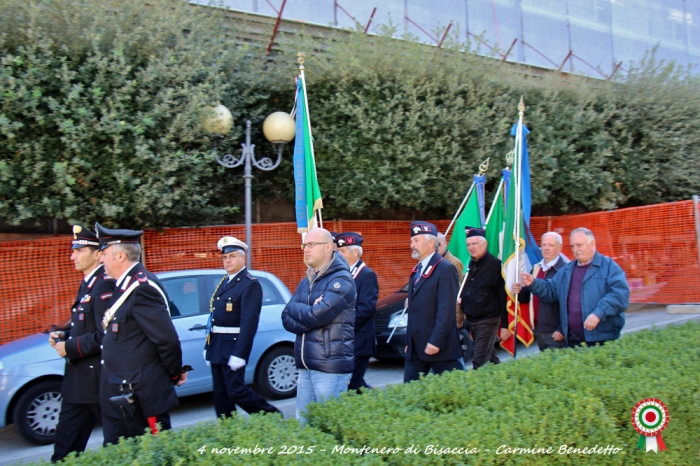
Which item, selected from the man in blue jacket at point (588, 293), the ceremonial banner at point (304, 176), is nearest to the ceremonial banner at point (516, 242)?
the man in blue jacket at point (588, 293)

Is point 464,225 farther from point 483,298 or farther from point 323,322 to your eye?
point 323,322

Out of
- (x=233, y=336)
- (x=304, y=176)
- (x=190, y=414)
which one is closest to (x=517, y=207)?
(x=304, y=176)

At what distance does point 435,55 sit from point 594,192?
501cm

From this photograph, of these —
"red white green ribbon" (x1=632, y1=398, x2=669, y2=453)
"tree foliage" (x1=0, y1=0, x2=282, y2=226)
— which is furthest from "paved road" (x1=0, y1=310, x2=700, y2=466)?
"tree foliage" (x1=0, y1=0, x2=282, y2=226)

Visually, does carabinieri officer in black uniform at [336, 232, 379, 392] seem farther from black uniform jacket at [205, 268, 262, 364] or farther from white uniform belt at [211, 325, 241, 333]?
white uniform belt at [211, 325, 241, 333]

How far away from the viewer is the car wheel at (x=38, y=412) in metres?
5.59

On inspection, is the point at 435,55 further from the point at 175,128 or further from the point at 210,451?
the point at 210,451

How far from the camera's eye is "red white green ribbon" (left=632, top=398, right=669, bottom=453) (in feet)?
9.82

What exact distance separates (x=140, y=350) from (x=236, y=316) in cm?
148

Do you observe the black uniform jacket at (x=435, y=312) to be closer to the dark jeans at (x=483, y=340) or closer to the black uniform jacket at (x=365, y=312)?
the black uniform jacket at (x=365, y=312)

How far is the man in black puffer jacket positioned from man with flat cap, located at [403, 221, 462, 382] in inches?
37.4

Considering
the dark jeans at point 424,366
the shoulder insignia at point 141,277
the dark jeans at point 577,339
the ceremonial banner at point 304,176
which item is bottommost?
the dark jeans at point 424,366

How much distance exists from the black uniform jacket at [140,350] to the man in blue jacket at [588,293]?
3.40m

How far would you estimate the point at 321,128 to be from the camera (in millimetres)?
11398
